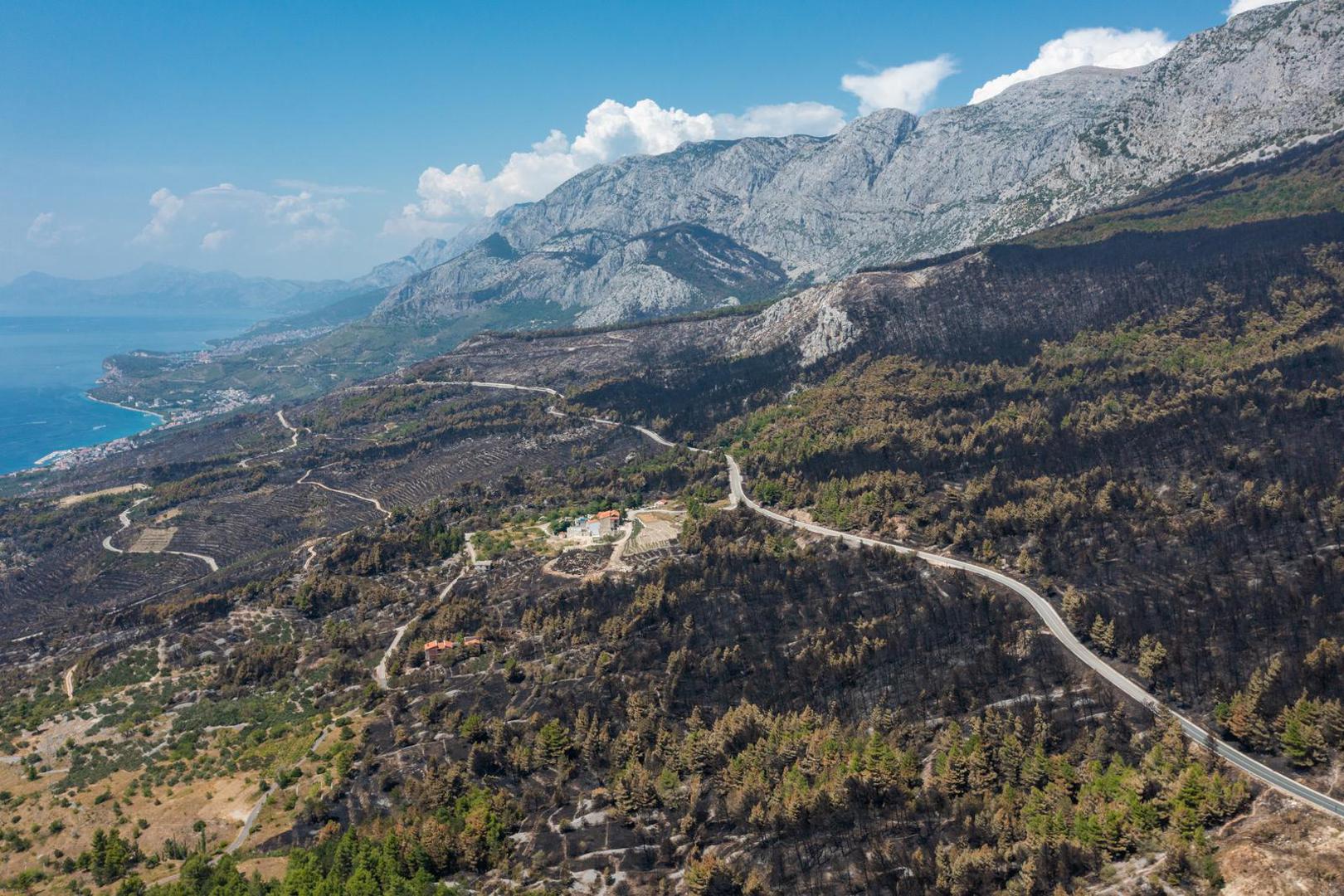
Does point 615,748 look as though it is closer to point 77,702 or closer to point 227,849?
point 227,849

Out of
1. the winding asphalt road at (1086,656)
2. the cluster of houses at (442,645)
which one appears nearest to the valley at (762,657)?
the winding asphalt road at (1086,656)

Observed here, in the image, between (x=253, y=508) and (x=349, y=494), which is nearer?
(x=253, y=508)

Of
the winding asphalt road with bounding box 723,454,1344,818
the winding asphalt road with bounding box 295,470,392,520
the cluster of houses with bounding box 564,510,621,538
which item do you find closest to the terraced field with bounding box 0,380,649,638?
the winding asphalt road with bounding box 295,470,392,520

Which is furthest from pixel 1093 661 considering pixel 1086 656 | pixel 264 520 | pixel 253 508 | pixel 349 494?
pixel 253 508

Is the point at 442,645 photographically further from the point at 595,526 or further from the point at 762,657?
the point at 762,657

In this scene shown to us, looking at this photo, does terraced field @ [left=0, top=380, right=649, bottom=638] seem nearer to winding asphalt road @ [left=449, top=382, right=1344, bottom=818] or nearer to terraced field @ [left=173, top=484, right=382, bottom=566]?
terraced field @ [left=173, top=484, right=382, bottom=566]

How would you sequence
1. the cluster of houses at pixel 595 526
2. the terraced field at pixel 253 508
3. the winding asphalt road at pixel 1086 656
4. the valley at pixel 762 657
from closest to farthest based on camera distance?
1. the winding asphalt road at pixel 1086 656
2. the valley at pixel 762 657
3. the cluster of houses at pixel 595 526
4. the terraced field at pixel 253 508

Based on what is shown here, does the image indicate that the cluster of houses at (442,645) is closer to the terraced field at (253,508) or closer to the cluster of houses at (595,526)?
the cluster of houses at (595,526)
